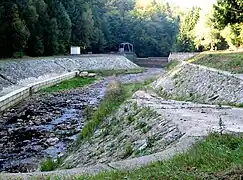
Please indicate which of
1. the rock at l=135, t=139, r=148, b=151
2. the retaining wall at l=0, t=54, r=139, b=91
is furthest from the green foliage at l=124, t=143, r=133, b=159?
the retaining wall at l=0, t=54, r=139, b=91

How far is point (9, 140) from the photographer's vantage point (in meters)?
18.6

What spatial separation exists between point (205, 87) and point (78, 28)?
192ft

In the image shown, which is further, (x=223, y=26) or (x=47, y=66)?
(x=47, y=66)

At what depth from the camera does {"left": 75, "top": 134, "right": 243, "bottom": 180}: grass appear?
20.6 feet

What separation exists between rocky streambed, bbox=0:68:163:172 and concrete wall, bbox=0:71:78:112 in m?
0.56

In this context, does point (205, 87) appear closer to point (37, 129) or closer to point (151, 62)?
point (37, 129)

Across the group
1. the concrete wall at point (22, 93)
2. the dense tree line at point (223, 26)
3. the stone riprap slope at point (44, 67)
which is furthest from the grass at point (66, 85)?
the dense tree line at point (223, 26)

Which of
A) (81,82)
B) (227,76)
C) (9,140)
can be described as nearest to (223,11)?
(227,76)

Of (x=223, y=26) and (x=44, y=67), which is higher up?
(x=223, y=26)

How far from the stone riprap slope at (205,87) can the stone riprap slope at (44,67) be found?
13515 mm

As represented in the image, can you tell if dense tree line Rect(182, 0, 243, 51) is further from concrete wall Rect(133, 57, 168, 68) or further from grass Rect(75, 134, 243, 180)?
grass Rect(75, 134, 243, 180)

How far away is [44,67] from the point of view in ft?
170

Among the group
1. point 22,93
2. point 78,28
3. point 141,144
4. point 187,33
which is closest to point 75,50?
point 78,28

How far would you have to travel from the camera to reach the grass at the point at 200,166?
6.28 metres
